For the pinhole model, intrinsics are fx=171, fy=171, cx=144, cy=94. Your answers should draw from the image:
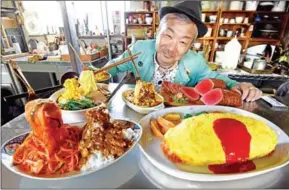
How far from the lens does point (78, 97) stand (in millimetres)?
768

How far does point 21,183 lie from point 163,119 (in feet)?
1.53

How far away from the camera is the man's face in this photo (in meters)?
1.06

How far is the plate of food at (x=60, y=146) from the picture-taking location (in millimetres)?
442

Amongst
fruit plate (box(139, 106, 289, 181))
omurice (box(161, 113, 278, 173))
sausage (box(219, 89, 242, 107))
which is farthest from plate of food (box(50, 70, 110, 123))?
sausage (box(219, 89, 242, 107))

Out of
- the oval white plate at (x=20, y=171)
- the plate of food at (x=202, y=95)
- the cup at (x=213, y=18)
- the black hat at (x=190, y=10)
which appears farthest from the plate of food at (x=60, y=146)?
the cup at (x=213, y=18)

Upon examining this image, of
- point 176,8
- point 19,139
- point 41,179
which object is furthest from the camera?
point 176,8

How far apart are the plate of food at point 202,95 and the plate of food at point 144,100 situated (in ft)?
0.27

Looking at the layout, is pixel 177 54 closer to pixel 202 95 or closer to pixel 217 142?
pixel 202 95

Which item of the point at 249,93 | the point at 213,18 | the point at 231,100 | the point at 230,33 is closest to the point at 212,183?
the point at 231,100

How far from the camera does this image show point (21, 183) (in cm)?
45

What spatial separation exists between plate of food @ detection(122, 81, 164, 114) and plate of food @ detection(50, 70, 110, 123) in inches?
5.7

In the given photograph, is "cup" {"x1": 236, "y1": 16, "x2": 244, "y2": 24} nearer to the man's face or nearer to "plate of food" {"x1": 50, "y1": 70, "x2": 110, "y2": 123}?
the man's face

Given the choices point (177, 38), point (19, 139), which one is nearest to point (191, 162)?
point (19, 139)

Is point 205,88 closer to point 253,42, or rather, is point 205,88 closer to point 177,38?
point 177,38
